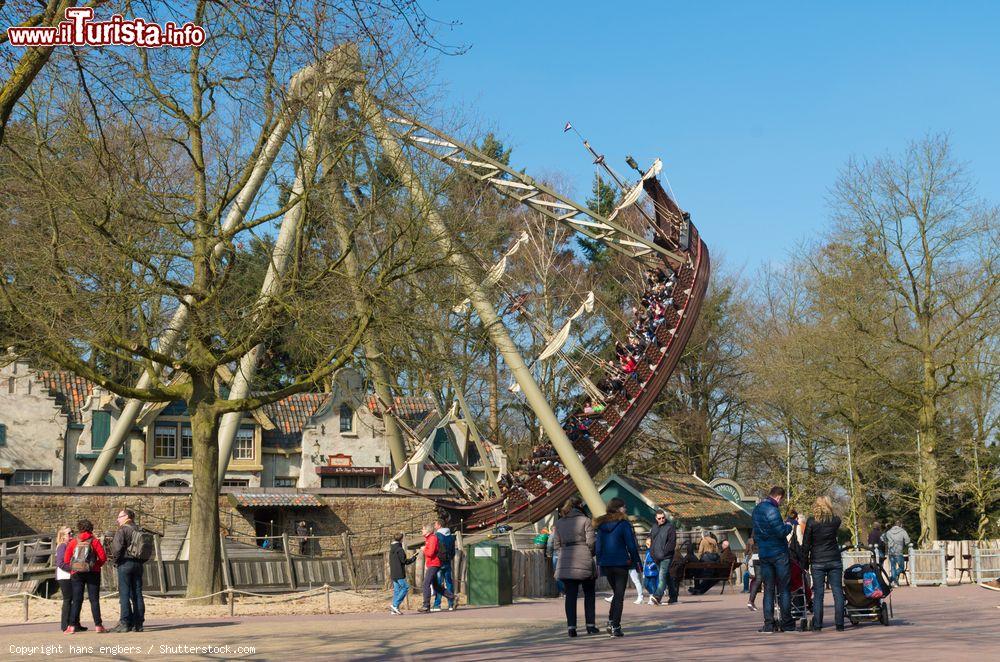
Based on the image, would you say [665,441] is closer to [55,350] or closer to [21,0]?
[55,350]

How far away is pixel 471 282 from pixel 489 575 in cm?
514

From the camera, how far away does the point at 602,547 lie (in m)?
13.5

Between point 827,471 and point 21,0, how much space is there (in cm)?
3795

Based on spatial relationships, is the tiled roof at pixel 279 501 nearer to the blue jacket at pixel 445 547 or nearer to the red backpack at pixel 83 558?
the blue jacket at pixel 445 547

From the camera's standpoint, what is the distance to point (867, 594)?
14.5m

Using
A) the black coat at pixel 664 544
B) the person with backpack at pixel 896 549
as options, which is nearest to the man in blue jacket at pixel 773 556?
the black coat at pixel 664 544

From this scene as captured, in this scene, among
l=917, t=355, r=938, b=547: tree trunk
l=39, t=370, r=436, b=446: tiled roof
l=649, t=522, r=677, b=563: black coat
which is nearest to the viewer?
l=649, t=522, r=677, b=563: black coat

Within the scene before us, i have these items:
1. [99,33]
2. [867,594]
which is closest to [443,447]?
[867,594]

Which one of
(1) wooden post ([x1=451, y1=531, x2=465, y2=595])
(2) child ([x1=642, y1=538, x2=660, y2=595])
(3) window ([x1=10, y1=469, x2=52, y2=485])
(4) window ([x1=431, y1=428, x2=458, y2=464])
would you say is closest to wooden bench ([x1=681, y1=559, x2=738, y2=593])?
(2) child ([x1=642, y1=538, x2=660, y2=595])

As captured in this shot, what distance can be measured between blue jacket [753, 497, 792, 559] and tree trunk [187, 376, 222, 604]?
968cm

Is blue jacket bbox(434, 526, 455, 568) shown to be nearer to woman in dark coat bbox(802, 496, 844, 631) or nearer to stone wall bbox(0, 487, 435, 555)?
woman in dark coat bbox(802, 496, 844, 631)

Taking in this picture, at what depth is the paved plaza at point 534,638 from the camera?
37.4ft

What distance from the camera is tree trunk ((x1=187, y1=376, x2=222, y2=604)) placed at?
773 inches

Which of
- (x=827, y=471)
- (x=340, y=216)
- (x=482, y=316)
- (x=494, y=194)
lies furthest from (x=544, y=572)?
(x=827, y=471)
